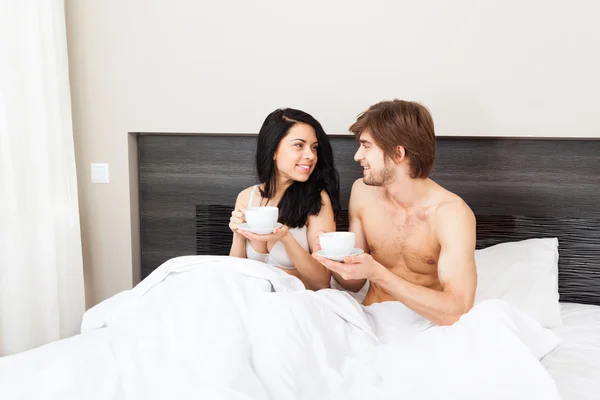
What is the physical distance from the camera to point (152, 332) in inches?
52.7

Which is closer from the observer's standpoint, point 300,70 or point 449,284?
point 449,284

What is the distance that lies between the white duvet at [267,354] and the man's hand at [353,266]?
0.31ft

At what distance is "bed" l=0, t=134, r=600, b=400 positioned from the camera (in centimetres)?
116

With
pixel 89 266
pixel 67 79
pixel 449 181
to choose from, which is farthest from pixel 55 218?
pixel 449 181

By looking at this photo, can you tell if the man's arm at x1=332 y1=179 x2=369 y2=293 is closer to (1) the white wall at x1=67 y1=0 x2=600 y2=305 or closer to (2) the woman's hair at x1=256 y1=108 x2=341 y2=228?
(2) the woman's hair at x1=256 y1=108 x2=341 y2=228

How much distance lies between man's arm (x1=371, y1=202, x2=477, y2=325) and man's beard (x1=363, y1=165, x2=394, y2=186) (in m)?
0.26

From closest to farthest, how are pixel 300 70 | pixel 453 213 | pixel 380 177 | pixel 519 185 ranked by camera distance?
pixel 453 213 → pixel 380 177 → pixel 519 185 → pixel 300 70

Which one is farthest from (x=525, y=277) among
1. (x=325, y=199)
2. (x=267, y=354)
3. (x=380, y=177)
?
(x=267, y=354)

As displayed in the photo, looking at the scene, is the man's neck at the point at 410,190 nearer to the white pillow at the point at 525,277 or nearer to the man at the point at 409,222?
the man at the point at 409,222

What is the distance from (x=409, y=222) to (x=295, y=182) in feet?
1.49

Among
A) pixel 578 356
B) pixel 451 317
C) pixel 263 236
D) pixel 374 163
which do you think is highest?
pixel 374 163

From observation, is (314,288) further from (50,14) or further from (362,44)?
(50,14)

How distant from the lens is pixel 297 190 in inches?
79.4

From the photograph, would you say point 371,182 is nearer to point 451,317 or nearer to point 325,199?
point 325,199
